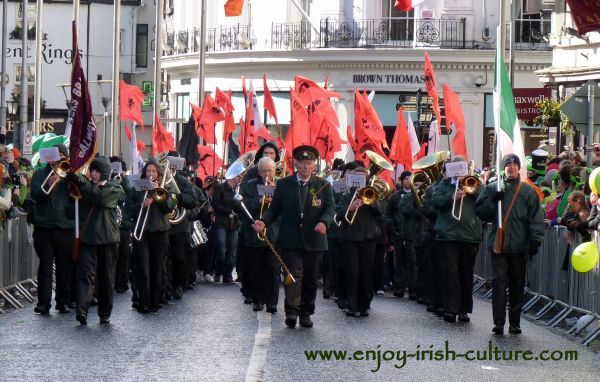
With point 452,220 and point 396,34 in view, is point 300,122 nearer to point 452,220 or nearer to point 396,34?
point 452,220

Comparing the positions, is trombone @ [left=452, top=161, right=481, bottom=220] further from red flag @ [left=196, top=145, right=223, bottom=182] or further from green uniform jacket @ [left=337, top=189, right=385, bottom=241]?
red flag @ [left=196, top=145, right=223, bottom=182]

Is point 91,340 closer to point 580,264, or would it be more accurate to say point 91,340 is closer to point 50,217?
point 50,217

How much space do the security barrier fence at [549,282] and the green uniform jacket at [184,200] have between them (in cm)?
199

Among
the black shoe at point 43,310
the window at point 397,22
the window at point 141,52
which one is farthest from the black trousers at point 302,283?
the window at point 141,52

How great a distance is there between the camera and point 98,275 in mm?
17125

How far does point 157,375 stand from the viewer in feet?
40.5

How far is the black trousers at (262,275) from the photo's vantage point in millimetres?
18422

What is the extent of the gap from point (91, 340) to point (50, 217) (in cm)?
310

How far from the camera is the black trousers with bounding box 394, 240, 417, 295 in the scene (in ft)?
73.7

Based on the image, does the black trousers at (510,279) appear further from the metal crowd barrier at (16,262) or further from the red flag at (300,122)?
the red flag at (300,122)

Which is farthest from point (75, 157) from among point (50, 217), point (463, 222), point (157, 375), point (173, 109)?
point (173, 109)

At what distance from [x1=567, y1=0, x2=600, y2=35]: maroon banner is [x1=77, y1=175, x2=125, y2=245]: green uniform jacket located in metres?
13.4

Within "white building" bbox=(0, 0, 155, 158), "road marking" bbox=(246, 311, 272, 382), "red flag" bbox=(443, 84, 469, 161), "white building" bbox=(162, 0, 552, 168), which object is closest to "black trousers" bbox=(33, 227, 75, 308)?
"road marking" bbox=(246, 311, 272, 382)

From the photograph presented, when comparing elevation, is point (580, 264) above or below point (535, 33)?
below
